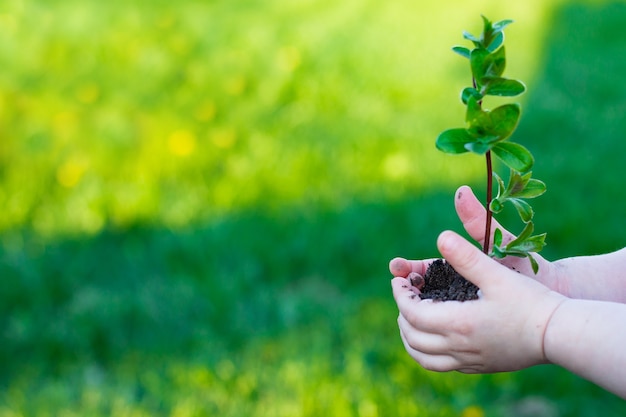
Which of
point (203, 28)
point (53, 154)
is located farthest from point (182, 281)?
point (203, 28)

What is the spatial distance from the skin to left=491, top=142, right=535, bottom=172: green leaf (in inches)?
5.1

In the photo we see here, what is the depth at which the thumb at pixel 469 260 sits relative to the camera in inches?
45.1

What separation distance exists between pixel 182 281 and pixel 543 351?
5.18 feet

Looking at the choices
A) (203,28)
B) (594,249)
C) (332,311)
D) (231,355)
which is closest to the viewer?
(231,355)

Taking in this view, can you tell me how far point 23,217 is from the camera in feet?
9.34

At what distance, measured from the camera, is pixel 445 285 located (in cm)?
133

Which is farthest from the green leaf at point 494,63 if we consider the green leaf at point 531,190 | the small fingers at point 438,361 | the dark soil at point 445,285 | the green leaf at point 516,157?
the small fingers at point 438,361

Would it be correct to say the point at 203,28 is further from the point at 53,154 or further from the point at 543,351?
the point at 543,351

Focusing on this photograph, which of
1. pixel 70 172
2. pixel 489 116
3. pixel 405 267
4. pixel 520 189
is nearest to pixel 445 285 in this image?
pixel 405 267

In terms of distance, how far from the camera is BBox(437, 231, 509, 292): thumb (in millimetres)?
1145

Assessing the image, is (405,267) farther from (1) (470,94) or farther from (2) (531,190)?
(1) (470,94)

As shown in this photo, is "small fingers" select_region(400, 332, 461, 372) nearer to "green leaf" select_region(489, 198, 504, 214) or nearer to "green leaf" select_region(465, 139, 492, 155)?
"green leaf" select_region(489, 198, 504, 214)

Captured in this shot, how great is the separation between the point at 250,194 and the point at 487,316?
1881 mm

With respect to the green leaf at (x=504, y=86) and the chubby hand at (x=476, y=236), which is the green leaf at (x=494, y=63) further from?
the chubby hand at (x=476, y=236)
